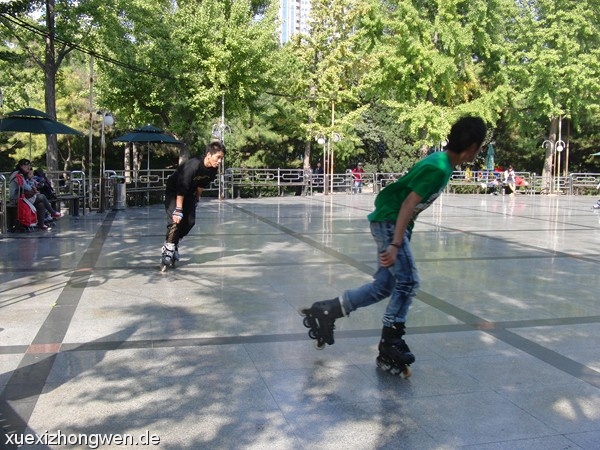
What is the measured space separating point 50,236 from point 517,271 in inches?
317

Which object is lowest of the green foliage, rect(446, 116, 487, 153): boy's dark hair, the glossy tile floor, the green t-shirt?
the glossy tile floor

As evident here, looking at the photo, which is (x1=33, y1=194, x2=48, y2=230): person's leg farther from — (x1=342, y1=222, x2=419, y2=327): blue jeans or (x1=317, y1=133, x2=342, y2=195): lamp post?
(x1=317, y1=133, x2=342, y2=195): lamp post

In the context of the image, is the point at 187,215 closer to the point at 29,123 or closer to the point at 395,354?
the point at 395,354

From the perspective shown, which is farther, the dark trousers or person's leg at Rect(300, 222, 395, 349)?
the dark trousers

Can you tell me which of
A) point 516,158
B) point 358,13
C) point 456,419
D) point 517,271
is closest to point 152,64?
point 358,13

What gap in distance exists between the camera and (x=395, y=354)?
4.11m

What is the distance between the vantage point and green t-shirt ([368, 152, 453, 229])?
3824mm

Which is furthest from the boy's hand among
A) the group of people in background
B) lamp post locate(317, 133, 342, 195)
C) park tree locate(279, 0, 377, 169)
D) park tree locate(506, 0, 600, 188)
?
park tree locate(506, 0, 600, 188)

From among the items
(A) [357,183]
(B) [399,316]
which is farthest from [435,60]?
(B) [399,316]

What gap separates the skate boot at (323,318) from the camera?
4.40m

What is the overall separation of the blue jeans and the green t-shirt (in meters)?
0.10

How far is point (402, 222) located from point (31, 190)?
9898 mm

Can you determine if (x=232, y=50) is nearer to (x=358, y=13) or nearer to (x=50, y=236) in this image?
(x=358, y=13)

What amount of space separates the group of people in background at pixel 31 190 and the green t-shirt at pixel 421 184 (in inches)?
372
